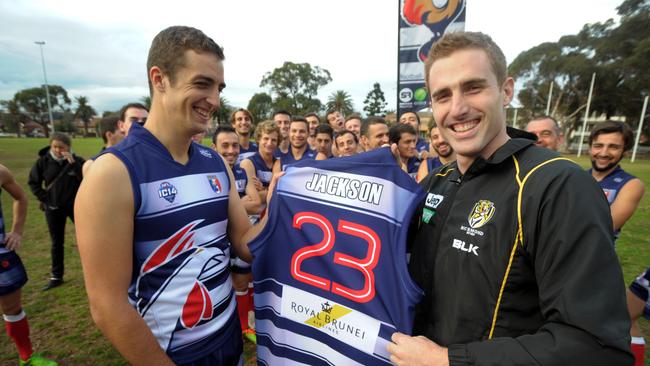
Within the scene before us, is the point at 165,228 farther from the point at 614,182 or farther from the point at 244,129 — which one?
A: the point at 244,129

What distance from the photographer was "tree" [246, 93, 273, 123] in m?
62.3

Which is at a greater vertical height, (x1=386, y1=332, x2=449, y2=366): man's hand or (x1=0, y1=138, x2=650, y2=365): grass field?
(x1=386, y1=332, x2=449, y2=366): man's hand

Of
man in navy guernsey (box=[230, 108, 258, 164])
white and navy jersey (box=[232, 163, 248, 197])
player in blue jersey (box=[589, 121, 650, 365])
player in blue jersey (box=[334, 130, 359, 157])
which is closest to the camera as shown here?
player in blue jersey (box=[589, 121, 650, 365])

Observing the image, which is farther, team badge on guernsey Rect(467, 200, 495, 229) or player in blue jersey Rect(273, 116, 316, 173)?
player in blue jersey Rect(273, 116, 316, 173)

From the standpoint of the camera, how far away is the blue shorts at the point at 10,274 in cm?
312

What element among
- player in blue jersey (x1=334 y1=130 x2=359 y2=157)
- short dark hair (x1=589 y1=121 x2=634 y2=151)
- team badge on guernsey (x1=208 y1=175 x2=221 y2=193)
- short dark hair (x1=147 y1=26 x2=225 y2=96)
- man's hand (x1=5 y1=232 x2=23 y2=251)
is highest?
short dark hair (x1=147 y1=26 x2=225 y2=96)

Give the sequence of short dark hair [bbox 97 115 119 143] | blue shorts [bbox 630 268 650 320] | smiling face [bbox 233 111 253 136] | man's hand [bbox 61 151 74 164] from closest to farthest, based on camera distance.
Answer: blue shorts [bbox 630 268 650 320] < short dark hair [bbox 97 115 119 143] < man's hand [bbox 61 151 74 164] < smiling face [bbox 233 111 253 136]

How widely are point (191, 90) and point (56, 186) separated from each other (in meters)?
5.37

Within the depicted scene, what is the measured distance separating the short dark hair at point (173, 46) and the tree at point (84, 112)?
11867cm

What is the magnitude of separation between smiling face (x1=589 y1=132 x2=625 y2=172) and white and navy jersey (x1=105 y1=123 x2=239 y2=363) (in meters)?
4.32

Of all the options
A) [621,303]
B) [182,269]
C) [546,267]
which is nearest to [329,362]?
[182,269]

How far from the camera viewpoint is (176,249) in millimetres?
1658

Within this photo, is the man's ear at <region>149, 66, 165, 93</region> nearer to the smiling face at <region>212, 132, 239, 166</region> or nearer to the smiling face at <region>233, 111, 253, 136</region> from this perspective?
the smiling face at <region>212, 132, 239, 166</region>

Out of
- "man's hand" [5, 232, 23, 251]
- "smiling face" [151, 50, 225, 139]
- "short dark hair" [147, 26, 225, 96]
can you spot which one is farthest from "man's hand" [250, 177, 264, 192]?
"short dark hair" [147, 26, 225, 96]
